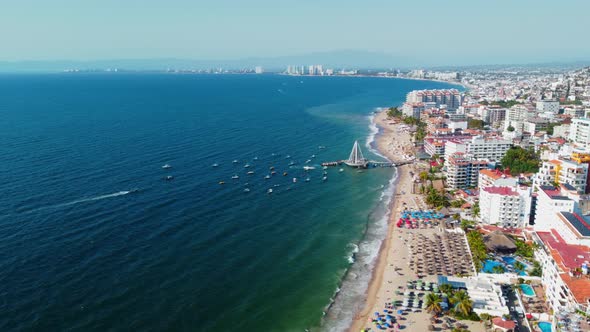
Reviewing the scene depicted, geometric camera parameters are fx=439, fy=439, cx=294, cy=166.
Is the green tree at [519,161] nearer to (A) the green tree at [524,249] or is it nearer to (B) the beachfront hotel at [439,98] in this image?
(A) the green tree at [524,249]

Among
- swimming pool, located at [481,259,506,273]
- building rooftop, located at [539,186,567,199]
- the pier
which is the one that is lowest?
swimming pool, located at [481,259,506,273]

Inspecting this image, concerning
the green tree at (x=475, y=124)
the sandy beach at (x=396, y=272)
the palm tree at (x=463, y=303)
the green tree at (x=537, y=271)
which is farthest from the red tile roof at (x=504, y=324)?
the green tree at (x=475, y=124)

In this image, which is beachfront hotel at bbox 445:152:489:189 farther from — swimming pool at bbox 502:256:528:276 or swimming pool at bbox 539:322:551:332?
swimming pool at bbox 539:322:551:332

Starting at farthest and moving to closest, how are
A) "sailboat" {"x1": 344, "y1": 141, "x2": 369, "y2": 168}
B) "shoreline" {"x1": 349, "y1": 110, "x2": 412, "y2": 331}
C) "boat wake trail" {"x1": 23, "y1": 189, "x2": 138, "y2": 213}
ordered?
"sailboat" {"x1": 344, "y1": 141, "x2": 369, "y2": 168}
"boat wake trail" {"x1": 23, "y1": 189, "x2": 138, "y2": 213}
"shoreline" {"x1": 349, "y1": 110, "x2": 412, "y2": 331}

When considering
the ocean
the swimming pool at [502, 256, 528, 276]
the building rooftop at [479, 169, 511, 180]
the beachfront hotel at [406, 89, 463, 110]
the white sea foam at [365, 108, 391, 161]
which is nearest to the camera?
the ocean

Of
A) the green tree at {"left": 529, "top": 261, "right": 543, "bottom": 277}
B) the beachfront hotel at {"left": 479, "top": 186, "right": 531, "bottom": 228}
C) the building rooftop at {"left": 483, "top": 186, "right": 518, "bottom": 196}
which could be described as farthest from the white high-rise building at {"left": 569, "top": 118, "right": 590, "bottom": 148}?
the green tree at {"left": 529, "top": 261, "right": 543, "bottom": 277}

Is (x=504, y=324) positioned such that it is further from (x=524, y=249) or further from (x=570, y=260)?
(x=524, y=249)
